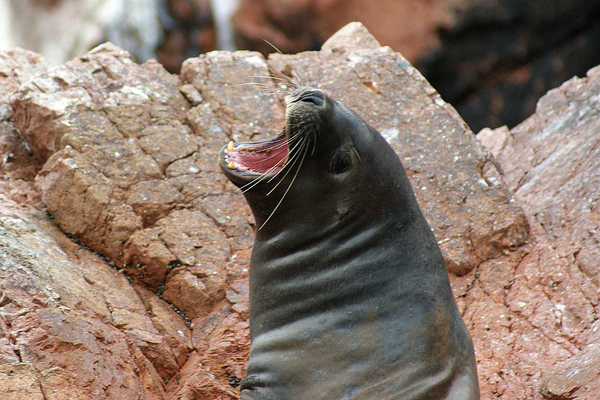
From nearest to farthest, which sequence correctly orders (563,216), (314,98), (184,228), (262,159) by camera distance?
(314,98)
(262,159)
(184,228)
(563,216)

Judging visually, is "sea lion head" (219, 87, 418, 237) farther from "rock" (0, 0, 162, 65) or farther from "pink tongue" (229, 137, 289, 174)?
"rock" (0, 0, 162, 65)

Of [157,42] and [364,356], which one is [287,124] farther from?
[157,42]

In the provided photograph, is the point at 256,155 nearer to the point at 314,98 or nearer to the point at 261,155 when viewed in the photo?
the point at 261,155

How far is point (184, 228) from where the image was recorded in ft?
13.7

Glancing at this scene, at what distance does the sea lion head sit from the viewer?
2893 mm

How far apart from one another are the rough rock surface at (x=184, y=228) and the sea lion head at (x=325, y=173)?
0.44 m

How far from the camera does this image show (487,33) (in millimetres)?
11070

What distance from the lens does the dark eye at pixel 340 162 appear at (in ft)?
9.54

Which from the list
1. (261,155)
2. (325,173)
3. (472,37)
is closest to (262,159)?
(261,155)

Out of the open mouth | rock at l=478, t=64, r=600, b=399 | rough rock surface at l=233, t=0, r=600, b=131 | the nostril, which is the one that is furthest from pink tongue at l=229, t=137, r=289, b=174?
rough rock surface at l=233, t=0, r=600, b=131

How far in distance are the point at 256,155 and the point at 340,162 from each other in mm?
490

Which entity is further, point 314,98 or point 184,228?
point 184,228

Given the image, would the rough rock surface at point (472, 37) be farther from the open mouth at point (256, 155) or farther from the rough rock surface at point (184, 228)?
the open mouth at point (256, 155)

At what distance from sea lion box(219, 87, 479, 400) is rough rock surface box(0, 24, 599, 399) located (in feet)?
1.66
